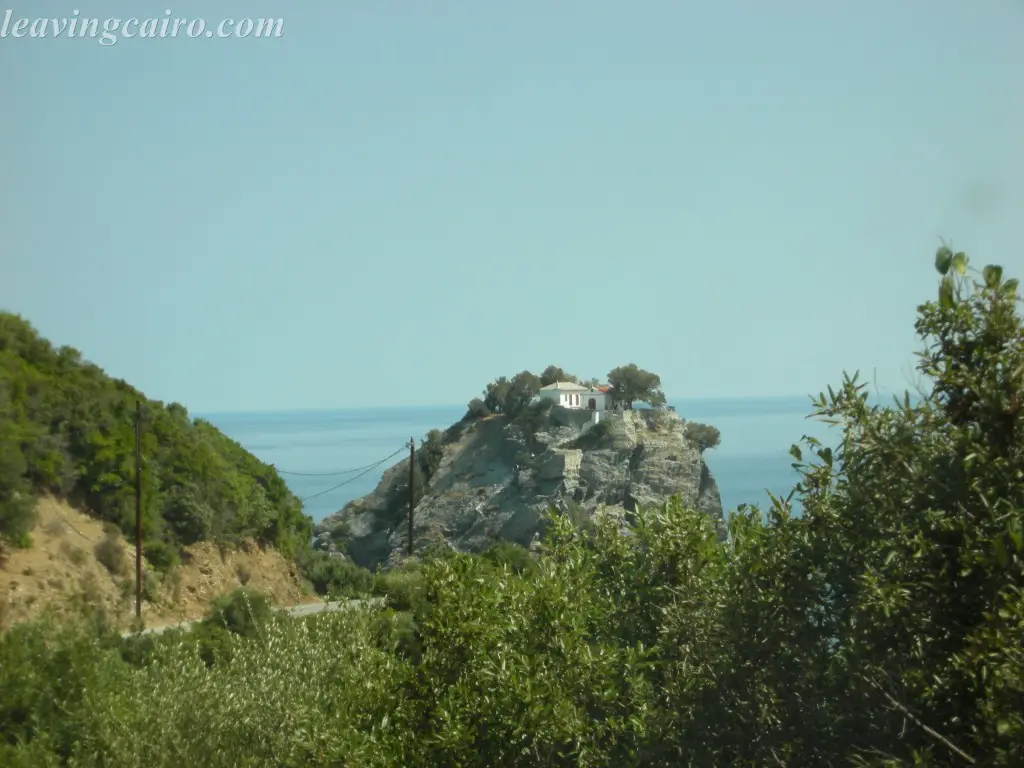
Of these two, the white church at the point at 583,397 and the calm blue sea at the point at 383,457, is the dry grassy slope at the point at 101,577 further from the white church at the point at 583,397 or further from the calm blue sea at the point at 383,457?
the white church at the point at 583,397

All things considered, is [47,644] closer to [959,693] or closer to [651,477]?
[959,693]

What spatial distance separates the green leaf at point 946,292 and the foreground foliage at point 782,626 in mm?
11

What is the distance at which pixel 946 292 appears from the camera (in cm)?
469

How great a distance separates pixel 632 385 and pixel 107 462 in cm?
6227

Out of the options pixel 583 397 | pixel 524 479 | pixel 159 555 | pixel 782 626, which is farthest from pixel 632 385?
pixel 782 626

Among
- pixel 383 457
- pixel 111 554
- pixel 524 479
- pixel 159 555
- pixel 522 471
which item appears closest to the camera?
pixel 111 554

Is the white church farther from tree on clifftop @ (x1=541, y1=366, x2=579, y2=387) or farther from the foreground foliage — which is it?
the foreground foliage

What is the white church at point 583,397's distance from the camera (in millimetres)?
87312

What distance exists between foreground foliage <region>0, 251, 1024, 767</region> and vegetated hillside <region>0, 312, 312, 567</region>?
18605 millimetres

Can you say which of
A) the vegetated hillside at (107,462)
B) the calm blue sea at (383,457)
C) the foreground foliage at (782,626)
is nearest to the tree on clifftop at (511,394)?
the calm blue sea at (383,457)

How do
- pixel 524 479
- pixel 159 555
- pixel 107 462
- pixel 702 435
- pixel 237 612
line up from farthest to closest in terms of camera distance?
pixel 702 435 → pixel 524 479 → pixel 159 555 → pixel 107 462 → pixel 237 612

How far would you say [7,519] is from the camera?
77.4ft

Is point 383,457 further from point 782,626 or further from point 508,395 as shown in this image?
point 782,626

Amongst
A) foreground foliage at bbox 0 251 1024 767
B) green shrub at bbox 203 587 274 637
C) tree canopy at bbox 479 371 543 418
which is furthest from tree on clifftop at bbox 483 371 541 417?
foreground foliage at bbox 0 251 1024 767
